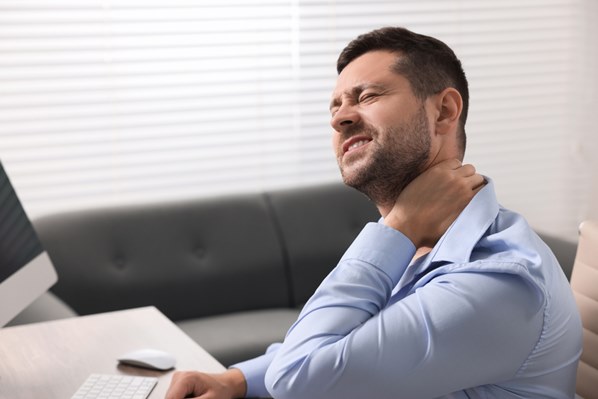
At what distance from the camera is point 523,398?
1.32 m

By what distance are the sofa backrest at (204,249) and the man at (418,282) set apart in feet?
4.96

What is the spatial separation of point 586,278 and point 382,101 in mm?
565

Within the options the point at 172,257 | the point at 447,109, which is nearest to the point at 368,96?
the point at 447,109

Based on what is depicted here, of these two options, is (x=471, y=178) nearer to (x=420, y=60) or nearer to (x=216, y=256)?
(x=420, y=60)

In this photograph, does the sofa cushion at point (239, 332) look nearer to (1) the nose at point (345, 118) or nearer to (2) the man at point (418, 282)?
(2) the man at point (418, 282)

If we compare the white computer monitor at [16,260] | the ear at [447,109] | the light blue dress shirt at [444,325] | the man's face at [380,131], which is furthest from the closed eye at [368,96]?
the white computer monitor at [16,260]

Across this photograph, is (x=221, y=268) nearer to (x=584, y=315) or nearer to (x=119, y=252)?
(x=119, y=252)

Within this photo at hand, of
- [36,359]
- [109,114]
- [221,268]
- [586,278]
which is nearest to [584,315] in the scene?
[586,278]

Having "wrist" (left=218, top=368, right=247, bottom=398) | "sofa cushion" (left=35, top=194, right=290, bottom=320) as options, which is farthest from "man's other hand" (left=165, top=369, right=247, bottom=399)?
"sofa cushion" (left=35, top=194, right=290, bottom=320)

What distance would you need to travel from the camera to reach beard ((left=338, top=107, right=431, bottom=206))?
1.49 metres

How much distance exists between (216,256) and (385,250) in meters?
1.90

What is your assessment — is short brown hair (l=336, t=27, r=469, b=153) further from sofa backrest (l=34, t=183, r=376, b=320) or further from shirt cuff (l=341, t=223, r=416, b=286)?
sofa backrest (l=34, t=183, r=376, b=320)

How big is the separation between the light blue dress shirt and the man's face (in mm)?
117

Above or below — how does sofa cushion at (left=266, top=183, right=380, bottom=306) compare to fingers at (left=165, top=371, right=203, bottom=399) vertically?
below
